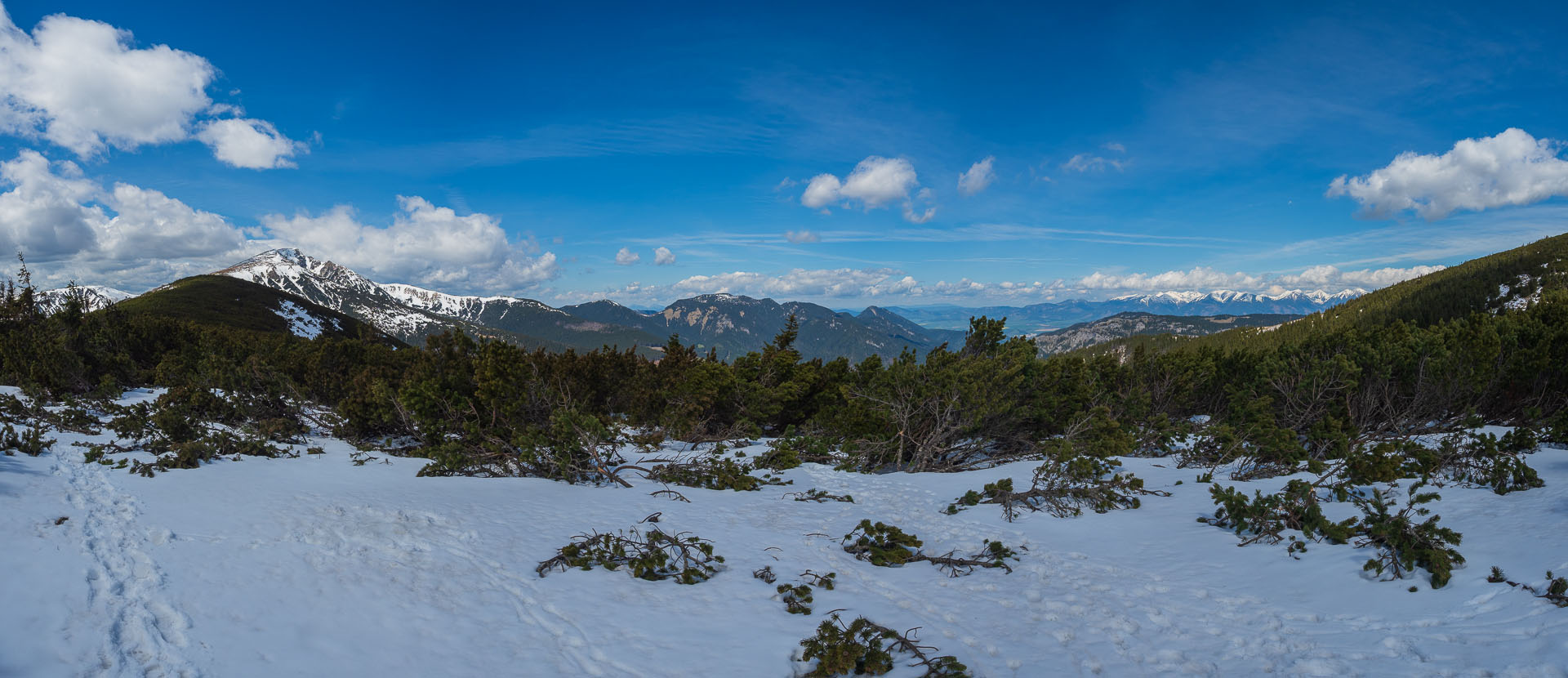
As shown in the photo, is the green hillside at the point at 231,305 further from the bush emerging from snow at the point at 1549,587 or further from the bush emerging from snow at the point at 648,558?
the bush emerging from snow at the point at 1549,587

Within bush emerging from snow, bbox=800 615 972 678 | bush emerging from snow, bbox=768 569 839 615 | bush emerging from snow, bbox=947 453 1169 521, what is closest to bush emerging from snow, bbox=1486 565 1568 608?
bush emerging from snow, bbox=800 615 972 678

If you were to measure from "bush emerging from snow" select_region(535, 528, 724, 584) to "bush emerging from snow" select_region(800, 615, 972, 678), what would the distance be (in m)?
2.44

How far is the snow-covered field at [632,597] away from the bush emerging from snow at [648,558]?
218 millimetres

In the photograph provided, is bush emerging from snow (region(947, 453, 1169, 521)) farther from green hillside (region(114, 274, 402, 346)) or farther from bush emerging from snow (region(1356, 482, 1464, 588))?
green hillside (region(114, 274, 402, 346))

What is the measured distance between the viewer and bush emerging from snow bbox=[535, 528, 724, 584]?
24.9 feet

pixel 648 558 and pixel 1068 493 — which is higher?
pixel 648 558

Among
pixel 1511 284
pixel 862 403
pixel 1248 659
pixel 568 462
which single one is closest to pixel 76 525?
pixel 568 462

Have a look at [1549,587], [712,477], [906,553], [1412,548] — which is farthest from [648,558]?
[1549,587]

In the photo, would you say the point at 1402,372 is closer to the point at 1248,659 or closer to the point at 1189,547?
the point at 1189,547

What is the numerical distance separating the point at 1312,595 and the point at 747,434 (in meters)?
16.4

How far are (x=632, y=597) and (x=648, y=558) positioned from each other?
725mm

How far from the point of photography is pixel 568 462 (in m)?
13.7

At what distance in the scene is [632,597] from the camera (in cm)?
692

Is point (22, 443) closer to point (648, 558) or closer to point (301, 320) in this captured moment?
point (648, 558)
